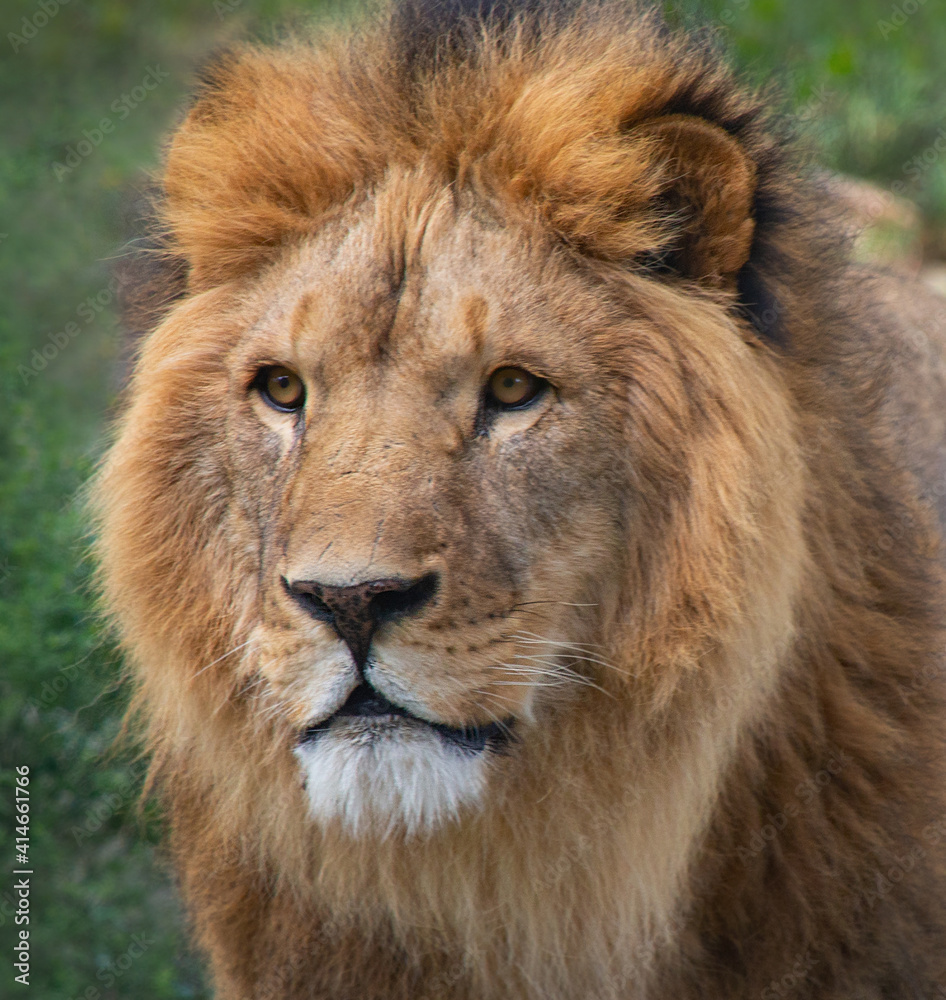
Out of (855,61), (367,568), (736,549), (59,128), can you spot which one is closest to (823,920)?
(736,549)

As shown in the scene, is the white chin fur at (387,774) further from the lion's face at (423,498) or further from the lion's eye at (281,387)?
the lion's eye at (281,387)

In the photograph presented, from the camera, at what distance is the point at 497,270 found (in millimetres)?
2291

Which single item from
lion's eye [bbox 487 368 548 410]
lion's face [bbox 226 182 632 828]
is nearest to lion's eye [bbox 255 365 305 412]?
lion's face [bbox 226 182 632 828]

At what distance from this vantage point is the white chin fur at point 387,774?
211 centimetres

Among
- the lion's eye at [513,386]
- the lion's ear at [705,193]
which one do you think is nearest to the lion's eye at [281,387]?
the lion's eye at [513,386]

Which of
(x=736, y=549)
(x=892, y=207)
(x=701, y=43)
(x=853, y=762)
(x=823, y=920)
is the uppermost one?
(x=892, y=207)

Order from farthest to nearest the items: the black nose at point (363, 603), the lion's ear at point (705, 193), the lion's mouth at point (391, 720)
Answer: the lion's ear at point (705, 193)
the lion's mouth at point (391, 720)
the black nose at point (363, 603)

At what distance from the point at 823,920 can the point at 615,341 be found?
1.22 metres

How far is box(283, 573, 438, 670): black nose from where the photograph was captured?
6.53ft

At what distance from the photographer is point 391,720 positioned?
2.10 metres

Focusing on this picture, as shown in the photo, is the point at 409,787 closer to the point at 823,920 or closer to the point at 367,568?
the point at 367,568

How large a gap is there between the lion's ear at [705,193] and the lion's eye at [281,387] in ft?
2.43

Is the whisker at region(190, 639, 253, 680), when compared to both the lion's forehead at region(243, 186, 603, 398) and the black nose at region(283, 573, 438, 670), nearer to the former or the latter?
the black nose at region(283, 573, 438, 670)

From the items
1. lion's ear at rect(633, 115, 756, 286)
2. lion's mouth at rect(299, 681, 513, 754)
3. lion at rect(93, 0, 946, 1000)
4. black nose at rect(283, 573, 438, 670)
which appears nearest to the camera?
black nose at rect(283, 573, 438, 670)
